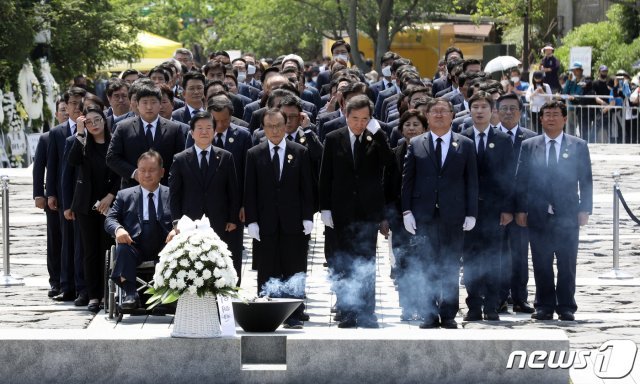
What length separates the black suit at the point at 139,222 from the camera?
12242 mm

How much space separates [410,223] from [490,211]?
→ 37.3 inches

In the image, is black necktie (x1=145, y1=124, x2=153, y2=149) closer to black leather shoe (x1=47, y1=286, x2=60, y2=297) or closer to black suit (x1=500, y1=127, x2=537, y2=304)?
black leather shoe (x1=47, y1=286, x2=60, y2=297)

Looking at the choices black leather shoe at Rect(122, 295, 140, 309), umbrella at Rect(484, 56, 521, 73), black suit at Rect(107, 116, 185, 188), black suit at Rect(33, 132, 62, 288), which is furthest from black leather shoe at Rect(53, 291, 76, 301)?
umbrella at Rect(484, 56, 521, 73)

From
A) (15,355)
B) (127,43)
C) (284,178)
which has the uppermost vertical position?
(127,43)

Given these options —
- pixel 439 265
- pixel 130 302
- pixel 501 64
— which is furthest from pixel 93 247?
pixel 501 64

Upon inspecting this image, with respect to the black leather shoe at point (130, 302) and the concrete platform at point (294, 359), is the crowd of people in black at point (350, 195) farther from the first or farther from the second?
the concrete platform at point (294, 359)

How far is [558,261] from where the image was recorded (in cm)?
1255

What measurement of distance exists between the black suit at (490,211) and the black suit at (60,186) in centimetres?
372

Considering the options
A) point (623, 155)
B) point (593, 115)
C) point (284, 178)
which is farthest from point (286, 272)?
point (593, 115)

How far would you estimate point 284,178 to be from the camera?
12.1 meters

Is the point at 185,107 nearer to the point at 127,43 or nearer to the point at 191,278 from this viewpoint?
the point at 191,278

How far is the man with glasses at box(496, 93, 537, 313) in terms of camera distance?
12766 millimetres

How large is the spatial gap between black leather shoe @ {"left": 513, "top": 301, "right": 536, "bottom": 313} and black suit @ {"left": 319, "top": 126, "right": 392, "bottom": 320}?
1548 mm

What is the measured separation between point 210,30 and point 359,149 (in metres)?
53.6
